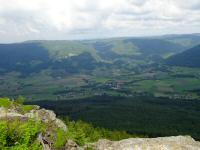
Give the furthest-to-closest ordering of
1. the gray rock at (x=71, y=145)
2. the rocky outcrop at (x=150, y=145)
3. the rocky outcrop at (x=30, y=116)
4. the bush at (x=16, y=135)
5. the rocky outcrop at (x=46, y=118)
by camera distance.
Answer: the rocky outcrop at (x=46, y=118) → the rocky outcrop at (x=150, y=145) → the gray rock at (x=71, y=145) → the rocky outcrop at (x=30, y=116) → the bush at (x=16, y=135)

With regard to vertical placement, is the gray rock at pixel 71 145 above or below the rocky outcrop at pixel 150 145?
above

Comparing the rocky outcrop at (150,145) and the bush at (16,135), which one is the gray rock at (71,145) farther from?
the bush at (16,135)

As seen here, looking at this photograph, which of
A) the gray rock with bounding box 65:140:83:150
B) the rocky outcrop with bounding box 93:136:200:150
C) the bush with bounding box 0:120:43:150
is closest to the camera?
the bush with bounding box 0:120:43:150

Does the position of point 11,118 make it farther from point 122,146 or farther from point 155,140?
point 155,140

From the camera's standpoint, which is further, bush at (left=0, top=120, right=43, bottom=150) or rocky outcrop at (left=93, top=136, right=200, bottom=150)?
rocky outcrop at (left=93, top=136, right=200, bottom=150)

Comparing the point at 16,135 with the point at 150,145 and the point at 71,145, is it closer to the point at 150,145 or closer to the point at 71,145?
the point at 71,145

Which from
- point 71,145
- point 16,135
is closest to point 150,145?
point 71,145

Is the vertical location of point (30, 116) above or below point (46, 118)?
above

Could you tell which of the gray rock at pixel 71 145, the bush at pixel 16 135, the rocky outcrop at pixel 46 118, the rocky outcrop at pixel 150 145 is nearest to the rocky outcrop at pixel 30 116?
the rocky outcrop at pixel 46 118

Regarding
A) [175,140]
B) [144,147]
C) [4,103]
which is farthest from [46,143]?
[4,103]

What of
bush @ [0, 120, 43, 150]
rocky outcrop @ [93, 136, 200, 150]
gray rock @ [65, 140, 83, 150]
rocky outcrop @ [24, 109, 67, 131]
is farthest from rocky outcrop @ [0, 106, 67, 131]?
rocky outcrop @ [93, 136, 200, 150]

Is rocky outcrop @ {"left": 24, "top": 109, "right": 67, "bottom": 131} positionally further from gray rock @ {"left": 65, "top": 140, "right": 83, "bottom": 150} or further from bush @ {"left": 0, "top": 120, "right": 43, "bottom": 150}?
bush @ {"left": 0, "top": 120, "right": 43, "bottom": 150}
